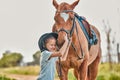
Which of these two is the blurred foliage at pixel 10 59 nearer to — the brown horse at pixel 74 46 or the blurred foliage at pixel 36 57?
the blurred foliage at pixel 36 57

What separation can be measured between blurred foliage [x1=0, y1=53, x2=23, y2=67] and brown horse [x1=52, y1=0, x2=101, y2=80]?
21.5 inches

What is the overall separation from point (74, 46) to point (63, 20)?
188 millimetres

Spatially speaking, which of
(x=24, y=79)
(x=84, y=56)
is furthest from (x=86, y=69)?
(x=24, y=79)

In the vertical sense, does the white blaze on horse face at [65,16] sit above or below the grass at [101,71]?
above

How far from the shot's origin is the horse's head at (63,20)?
217 cm

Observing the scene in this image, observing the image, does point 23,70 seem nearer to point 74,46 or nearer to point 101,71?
point 101,71

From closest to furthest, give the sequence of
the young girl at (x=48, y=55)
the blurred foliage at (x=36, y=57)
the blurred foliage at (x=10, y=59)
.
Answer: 1. the young girl at (x=48, y=55)
2. the blurred foliage at (x=36, y=57)
3. the blurred foliage at (x=10, y=59)

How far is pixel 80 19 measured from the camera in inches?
94.5

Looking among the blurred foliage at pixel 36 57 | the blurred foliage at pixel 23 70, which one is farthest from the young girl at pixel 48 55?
the blurred foliage at pixel 23 70

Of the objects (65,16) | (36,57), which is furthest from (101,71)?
(65,16)

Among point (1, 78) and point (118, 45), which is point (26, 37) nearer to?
Result: point (1, 78)

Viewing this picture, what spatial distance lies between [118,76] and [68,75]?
0.54 metres

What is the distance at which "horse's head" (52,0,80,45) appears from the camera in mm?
2168

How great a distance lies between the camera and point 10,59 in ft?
9.70
